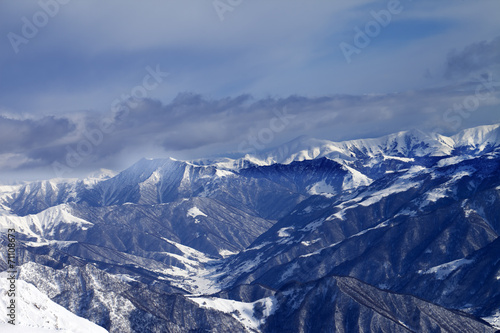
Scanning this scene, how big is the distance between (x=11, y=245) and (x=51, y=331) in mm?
27846

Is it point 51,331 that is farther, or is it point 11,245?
point 11,245

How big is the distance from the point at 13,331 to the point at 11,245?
96.3 feet

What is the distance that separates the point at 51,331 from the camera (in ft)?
519

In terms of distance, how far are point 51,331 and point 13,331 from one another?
32.0ft

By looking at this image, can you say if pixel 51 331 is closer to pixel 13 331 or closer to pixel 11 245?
pixel 13 331

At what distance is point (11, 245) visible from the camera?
570ft

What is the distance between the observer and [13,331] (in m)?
151

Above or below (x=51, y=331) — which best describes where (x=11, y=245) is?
above

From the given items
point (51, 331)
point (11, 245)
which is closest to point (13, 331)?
point (51, 331)

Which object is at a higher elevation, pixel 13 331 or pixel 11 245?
pixel 11 245

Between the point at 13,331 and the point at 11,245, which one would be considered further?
the point at 11,245
